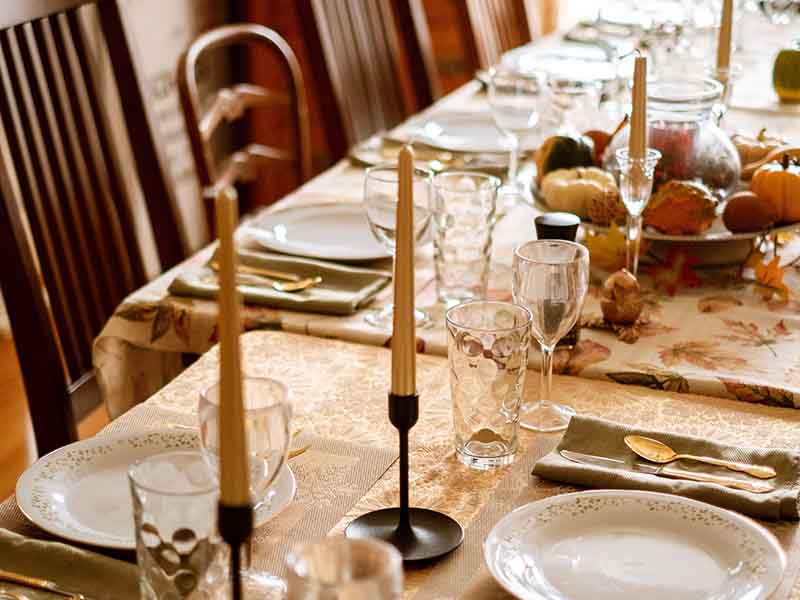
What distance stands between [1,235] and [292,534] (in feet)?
2.22

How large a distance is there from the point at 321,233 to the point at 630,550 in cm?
82

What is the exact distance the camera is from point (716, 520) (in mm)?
861

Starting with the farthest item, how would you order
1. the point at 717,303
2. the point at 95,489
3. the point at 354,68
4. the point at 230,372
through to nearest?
1. the point at 354,68
2. the point at 717,303
3. the point at 95,489
4. the point at 230,372

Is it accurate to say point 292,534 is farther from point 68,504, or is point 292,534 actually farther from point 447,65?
point 447,65

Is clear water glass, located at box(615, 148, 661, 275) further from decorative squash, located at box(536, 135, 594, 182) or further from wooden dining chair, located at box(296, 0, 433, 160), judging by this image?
wooden dining chair, located at box(296, 0, 433, 160)

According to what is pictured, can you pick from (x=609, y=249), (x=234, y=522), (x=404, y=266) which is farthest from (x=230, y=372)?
(x=609, y=249)

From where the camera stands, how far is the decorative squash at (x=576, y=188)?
145 cm

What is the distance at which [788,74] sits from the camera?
87.4 inches

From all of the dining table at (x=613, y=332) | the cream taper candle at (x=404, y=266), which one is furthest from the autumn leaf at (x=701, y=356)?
the cream taper candle at (x=404, y=266)

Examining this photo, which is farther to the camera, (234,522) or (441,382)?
(441,382)

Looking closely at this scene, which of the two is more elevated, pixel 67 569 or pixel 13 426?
pixel 67 569

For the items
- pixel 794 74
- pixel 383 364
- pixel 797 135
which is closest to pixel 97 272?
pixel 383 364

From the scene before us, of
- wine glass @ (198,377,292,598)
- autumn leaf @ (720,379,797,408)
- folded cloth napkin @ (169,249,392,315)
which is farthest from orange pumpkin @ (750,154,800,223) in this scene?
wine glass @ (198,377,292,598)

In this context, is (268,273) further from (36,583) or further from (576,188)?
(36,583)
